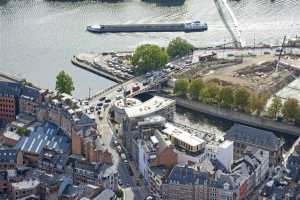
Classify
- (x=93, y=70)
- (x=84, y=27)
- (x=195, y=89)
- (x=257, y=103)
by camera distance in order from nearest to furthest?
(x=257, y=103), (x=195, y=89), (x=93, y=70), (x=84, y=27)

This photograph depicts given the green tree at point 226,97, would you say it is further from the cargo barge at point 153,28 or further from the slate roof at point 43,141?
the cargo barge at point 153,28

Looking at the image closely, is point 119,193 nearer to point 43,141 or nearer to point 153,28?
point 43,141

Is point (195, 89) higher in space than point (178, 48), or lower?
lower

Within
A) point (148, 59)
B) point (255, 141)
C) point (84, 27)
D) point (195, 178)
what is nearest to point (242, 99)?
point (255, 141)

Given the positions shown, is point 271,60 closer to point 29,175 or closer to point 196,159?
point 196,159

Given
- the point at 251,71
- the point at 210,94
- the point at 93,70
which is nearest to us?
the point at 210,94
